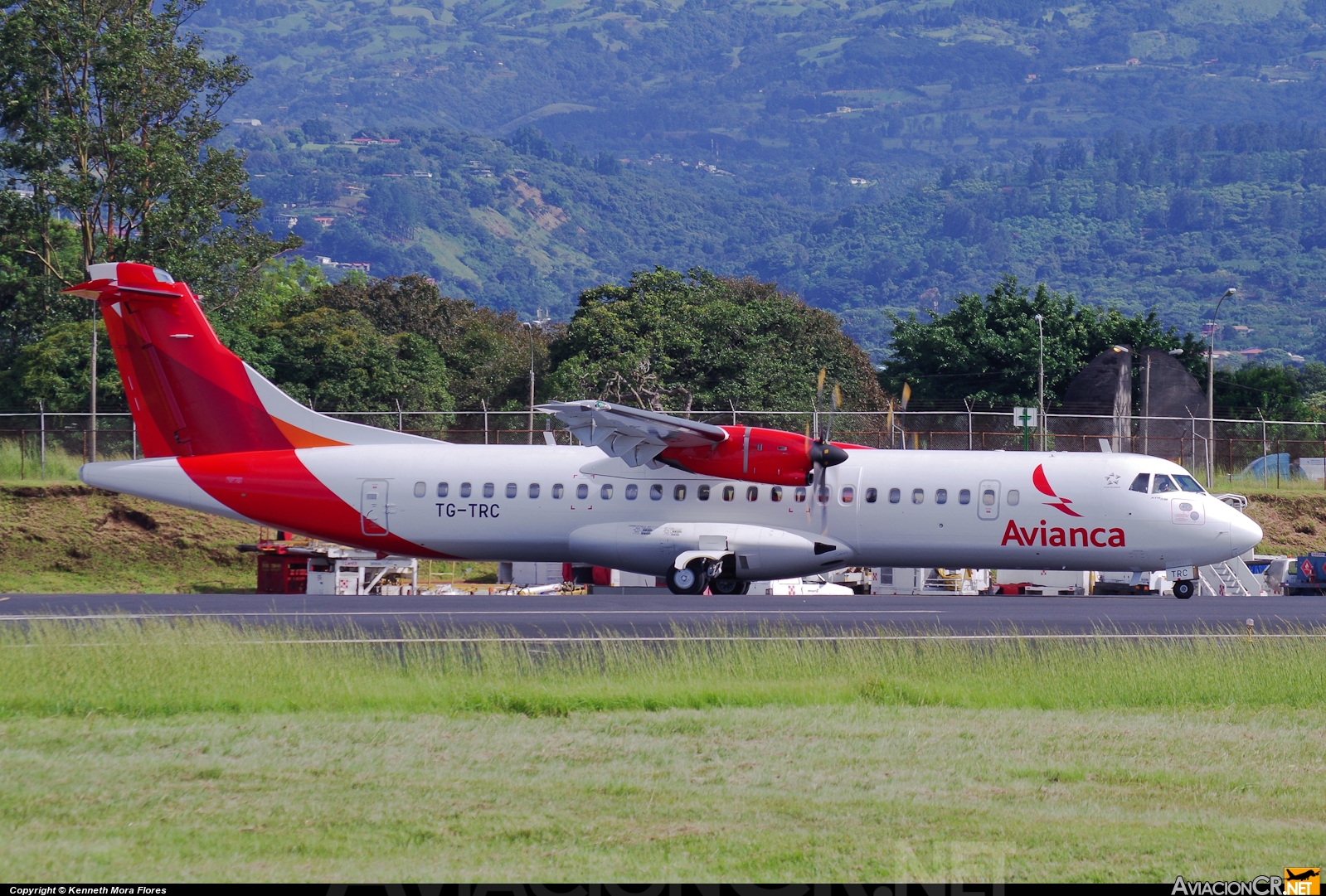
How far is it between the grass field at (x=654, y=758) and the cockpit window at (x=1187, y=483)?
24.9 feet

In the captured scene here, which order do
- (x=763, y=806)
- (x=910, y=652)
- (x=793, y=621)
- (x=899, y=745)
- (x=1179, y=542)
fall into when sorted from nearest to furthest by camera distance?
(x=763, y=806)
(x=899, y=745)
(x=910, y=652)
(x=793, y=621)
(x=1179, y=542)

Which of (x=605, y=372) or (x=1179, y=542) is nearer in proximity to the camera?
(x=1179, y=542)

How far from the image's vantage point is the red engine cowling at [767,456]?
83.7 feet

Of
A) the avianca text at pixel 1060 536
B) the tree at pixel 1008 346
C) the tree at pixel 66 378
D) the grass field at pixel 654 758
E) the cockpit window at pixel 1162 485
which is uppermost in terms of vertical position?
the tree at pixel 1008 346

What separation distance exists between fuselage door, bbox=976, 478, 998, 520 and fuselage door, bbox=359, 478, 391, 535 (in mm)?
11081

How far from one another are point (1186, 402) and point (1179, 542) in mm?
38081

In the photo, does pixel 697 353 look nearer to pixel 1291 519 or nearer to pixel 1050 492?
pixel 1291 519

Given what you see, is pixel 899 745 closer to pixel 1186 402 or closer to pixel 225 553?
pixel 225 553

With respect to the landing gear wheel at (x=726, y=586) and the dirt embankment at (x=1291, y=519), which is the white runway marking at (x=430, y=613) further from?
the dirt embankment at (x=1291, y=519)

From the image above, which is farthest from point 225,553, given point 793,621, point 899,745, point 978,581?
point 899,745

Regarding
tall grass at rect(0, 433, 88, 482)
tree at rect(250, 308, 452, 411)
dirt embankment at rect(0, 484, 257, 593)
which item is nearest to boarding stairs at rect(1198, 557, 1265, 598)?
dirt embankment at rect(0, 484, 257, 593)

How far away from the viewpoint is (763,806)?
10.6m

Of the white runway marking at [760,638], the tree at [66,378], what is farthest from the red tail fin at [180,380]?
the tree at [66,378]

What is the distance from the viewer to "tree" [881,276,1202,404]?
65.9m
